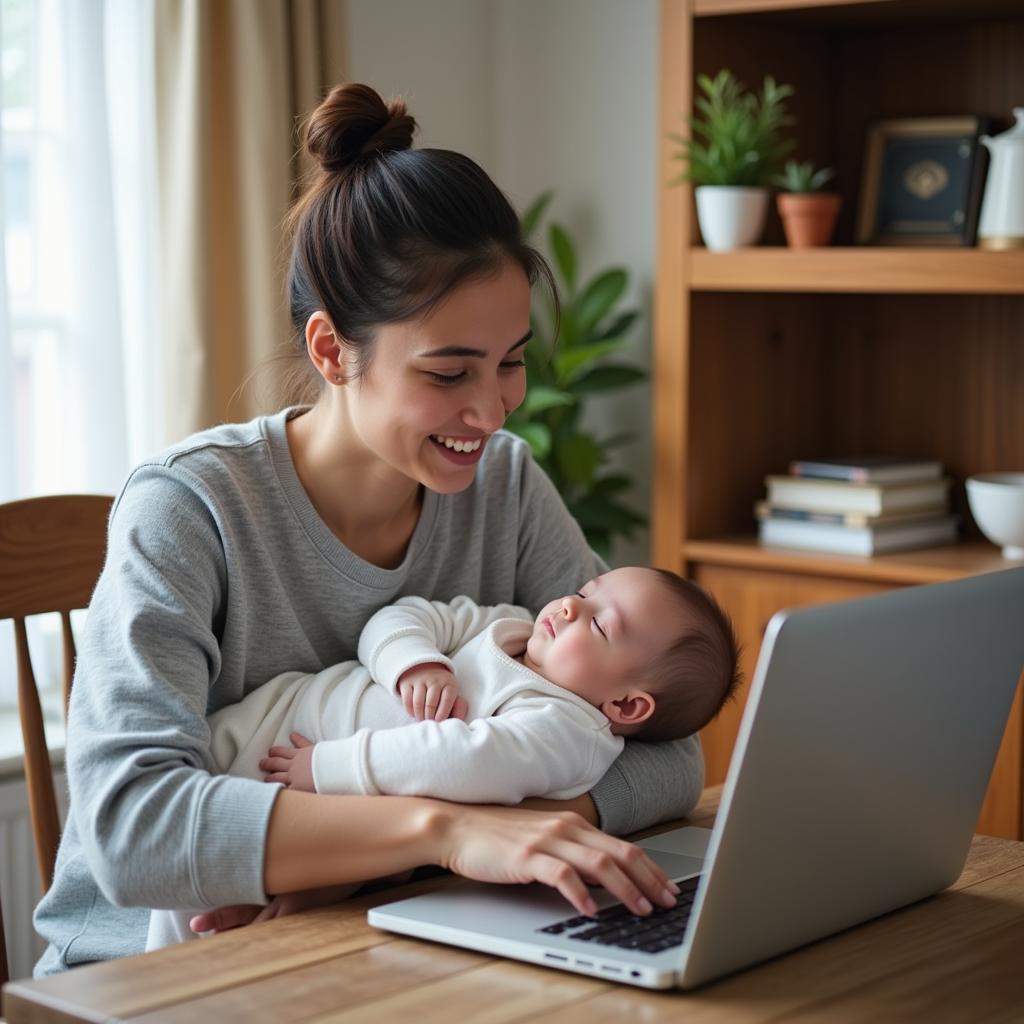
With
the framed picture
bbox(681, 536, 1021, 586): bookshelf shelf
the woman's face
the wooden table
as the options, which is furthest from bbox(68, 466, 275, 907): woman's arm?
the framed picture

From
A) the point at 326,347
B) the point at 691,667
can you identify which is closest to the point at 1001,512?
the point at 691,667

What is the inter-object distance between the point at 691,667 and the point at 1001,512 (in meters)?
1.40

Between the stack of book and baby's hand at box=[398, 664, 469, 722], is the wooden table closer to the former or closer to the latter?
baby's hand at box=[398, 664, 469, 722]

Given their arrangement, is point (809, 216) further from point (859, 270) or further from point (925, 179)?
point (925, 179)

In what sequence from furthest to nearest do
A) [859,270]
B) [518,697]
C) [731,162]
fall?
[731,162] → [859,270] → [518,697]

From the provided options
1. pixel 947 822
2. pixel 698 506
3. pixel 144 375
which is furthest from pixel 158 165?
pixel 947 822

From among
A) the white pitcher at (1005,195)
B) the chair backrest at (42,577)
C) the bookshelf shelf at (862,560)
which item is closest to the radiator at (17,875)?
the chair backrest at (42,577)

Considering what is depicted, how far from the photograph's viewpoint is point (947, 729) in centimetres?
123

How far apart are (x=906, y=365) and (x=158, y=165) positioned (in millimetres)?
1482

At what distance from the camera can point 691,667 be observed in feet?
4.94

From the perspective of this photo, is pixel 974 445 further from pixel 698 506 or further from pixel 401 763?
pixel 401 763

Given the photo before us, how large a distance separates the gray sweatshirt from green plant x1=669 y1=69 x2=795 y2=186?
112 centimetres

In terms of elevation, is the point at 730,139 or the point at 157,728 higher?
the point at 730,139

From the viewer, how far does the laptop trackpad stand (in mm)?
1343
